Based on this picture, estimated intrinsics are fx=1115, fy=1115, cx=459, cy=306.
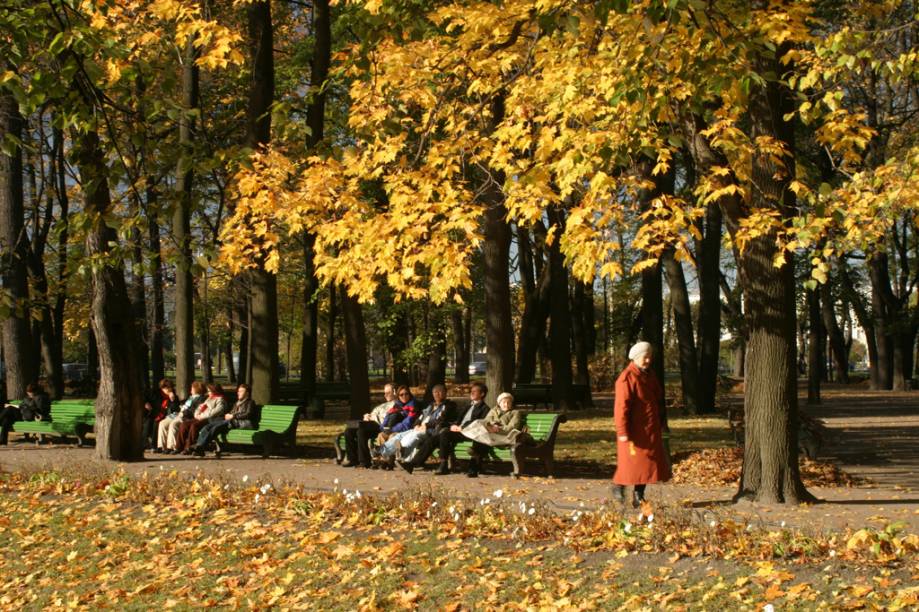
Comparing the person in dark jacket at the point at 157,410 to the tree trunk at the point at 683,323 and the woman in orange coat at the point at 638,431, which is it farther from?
the tree trunk at the point at 683,323

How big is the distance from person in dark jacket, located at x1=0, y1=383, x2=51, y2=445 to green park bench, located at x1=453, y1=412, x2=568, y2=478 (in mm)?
9208

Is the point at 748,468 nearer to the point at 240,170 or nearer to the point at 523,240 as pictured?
the point at 240,170

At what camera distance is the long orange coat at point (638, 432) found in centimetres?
995

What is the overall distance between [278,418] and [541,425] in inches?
188

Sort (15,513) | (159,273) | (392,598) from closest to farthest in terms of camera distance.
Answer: (392,598) → (15,513) → (159,273)

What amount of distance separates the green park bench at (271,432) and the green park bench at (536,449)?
3.52 m

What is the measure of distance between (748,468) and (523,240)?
877 inches

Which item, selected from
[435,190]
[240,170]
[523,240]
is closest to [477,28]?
[435,190]

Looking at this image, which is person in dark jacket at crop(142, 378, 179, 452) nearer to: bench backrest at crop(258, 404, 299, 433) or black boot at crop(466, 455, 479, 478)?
bench backrest at crop(258, 404, 299, 433)

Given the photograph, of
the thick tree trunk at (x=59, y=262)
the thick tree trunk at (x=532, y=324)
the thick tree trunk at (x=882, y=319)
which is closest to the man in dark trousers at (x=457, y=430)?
the thick tree trunk at (x=59, y=262)

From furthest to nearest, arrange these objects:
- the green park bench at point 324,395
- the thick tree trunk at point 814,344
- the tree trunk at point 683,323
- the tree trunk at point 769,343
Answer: the thick tree trunk at point 814,344, the green park bench at point 324,395, the tree trunk at point 683,323, the tree trunk at point 769,343

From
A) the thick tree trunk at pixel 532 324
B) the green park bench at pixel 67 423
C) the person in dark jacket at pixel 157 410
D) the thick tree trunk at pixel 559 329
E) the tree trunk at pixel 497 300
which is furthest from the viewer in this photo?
the thick tree trunk at pixel 532 324

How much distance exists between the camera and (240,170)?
13453 millimetres

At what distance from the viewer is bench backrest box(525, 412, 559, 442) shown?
45.2ft
